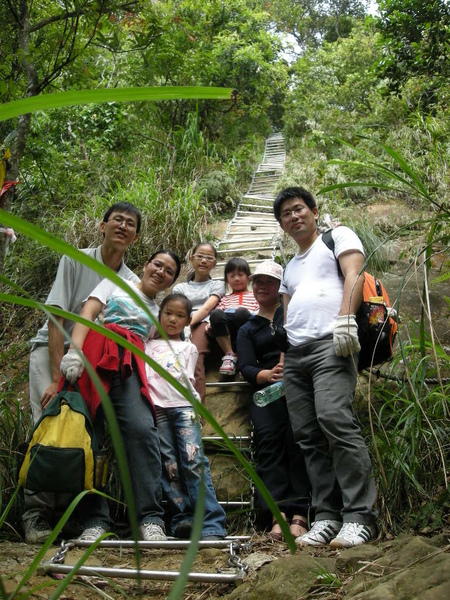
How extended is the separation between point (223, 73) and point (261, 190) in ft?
10.4

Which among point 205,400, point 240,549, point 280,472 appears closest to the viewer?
point 240,549

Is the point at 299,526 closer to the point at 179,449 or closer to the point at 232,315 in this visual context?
the point at 179,449

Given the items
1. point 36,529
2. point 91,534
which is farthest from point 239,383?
point 36,529

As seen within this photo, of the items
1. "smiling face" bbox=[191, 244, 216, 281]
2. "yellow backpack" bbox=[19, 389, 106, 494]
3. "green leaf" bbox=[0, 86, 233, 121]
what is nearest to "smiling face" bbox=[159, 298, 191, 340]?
"yellow backpack" bbox=[19, 389, 106, 494]

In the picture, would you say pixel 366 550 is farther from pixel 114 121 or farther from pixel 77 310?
pixel 114 121

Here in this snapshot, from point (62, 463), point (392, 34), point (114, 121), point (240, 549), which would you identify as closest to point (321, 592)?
point (240, 549)

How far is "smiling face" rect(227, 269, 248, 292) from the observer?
170 inches

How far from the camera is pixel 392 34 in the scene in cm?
507

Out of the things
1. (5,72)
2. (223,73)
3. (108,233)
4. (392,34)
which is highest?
(223,73)

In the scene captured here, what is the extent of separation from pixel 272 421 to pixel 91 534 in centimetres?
108

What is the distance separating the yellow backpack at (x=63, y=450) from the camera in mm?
2213

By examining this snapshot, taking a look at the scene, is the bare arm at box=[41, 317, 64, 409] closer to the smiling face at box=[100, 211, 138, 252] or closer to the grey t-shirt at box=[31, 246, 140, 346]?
the grey t-shirt at box=[31, 246, 140, 346]

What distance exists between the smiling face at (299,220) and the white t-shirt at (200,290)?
1.41 metres

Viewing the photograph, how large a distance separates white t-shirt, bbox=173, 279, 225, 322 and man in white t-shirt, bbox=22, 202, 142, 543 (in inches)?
42.8
